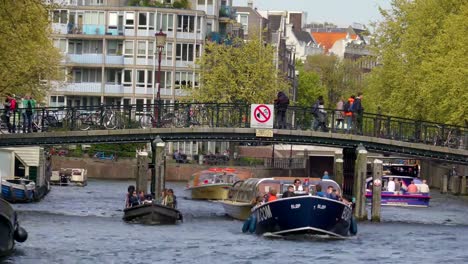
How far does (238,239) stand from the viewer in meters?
69.6

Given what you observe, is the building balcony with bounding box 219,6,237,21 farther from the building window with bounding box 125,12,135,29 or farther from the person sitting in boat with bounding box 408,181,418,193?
the person sitting in boat with bounding box 408,181,418,193

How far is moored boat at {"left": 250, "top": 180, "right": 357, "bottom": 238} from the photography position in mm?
67875

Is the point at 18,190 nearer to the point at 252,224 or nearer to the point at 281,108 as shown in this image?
the point at 281,108

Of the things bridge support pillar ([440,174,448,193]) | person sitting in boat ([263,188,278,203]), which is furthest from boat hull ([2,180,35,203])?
bridge support pillar ([440,174,448,193])

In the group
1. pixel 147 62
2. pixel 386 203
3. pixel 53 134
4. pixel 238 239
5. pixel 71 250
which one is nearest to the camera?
pixel 71 250

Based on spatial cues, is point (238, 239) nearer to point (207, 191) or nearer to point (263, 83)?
point (207, 191)

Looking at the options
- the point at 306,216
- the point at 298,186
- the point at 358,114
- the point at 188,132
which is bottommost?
the point at 306,216

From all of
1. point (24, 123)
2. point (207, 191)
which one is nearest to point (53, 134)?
point (24, 123)

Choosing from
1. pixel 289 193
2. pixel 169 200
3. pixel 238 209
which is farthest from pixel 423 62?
pixel 289 193

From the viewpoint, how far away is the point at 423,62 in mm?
115250

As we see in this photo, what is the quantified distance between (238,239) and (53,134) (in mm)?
14958

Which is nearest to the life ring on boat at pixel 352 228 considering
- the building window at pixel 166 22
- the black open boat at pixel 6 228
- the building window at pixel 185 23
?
the black open boat at pixel 6 228

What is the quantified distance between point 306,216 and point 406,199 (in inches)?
1392

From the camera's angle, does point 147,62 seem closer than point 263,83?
No
